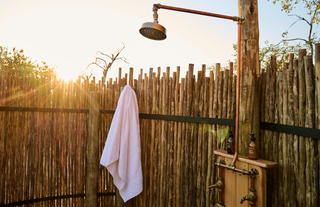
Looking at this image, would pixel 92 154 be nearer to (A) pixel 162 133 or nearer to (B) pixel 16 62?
(A) pixel 162 133

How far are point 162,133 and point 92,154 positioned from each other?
140 centimetres

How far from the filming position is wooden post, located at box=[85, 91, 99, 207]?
3.42 meters

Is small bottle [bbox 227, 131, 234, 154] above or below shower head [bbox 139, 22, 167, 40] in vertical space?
below

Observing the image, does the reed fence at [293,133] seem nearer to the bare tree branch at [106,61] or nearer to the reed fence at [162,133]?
the reed fence at [162,133]

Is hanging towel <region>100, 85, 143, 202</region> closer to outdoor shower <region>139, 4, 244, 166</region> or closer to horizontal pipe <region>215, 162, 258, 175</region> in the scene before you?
outdoor shower <region>139, 4, 244, 166</region>

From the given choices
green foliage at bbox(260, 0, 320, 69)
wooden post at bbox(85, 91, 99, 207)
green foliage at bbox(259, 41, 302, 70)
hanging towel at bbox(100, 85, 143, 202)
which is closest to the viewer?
hanging towel at bbox(100, 85, 143, 202)

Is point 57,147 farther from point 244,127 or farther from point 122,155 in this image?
point 244,127

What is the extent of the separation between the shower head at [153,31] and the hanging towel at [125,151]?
1.14 m

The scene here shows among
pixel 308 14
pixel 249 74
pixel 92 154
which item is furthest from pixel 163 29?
pixel 308 14

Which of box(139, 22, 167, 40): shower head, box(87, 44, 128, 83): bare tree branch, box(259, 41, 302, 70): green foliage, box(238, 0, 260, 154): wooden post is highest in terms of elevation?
box(259, 41, 302, 70): green foliage

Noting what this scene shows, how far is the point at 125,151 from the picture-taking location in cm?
300

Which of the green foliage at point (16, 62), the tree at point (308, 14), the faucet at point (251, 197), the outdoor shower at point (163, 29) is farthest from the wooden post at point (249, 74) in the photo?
the green foliage at point (16, 62)

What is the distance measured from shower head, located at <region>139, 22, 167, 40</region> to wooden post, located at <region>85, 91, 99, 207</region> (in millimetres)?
1732

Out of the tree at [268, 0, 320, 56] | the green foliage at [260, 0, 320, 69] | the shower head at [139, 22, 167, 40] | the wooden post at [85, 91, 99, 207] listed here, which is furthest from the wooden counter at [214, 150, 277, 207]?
the tree at [268, 0, 320, 56]
